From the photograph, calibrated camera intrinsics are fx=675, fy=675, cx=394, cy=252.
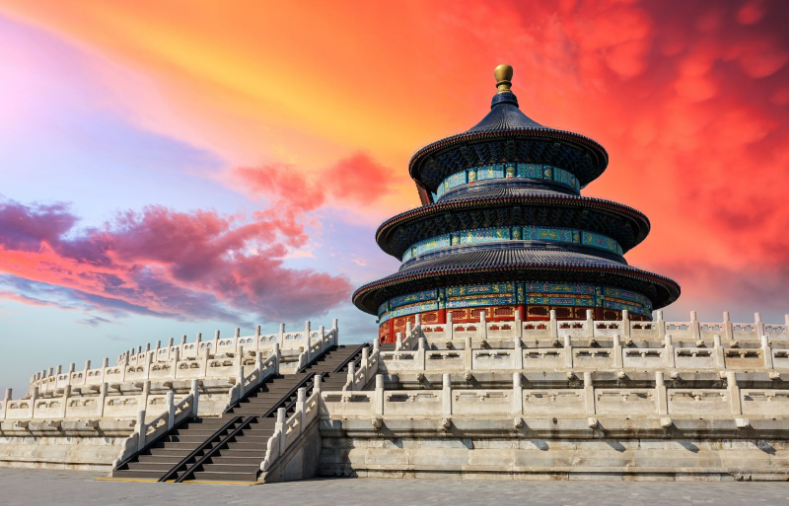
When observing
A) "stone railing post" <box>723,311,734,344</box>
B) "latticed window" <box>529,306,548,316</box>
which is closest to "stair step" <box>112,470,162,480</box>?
"stone railing post" <box>723,311,734,344</box>

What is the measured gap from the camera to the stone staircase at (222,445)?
17.5 meters

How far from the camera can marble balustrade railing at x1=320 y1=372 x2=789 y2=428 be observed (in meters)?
17.8

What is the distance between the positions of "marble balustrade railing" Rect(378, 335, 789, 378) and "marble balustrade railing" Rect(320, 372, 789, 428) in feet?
10.1

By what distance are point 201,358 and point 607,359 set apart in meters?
18.3

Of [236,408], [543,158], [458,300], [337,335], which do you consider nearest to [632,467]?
[236,408]

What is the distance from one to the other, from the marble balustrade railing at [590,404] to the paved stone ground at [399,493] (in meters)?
1.76

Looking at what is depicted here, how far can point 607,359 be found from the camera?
72.4 ft

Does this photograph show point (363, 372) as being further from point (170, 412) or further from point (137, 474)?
point (137, 474)

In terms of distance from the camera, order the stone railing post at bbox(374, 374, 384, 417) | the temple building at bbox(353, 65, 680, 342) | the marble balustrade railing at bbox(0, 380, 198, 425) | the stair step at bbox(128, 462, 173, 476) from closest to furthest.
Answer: the stair step at bbox(128, 462, 173, 476)
the stone railing post at bbox(374, 374, 384, 417)
the marble balustrade railing at bbox(0, 380, 198, 425)
the temple building at bbox(353, 65, 680, 342)

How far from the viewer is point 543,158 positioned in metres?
48.2

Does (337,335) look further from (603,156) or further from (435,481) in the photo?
(603,156)

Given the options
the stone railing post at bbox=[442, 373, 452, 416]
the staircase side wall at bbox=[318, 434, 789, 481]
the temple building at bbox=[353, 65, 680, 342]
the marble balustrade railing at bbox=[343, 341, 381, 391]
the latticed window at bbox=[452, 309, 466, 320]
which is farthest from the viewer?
the latticed window at bbox=[452, 309, 466, 320]

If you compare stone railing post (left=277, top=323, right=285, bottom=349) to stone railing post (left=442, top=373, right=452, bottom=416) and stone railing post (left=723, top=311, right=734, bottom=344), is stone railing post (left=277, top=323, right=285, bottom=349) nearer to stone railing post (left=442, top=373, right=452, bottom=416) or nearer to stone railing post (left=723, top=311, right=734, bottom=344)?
stone railing post (left=442, top=373, right=452, bottom=416)

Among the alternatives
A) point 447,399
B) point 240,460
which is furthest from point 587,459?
point 240,460
